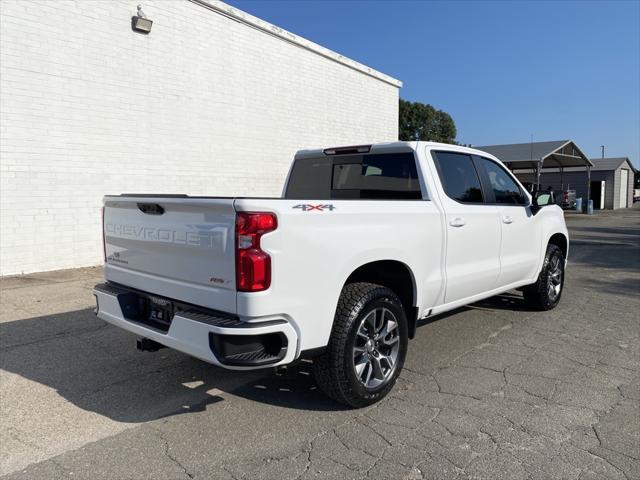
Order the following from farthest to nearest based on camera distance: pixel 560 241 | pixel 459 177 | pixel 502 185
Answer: pixel 560 241 → pixel 502 185 → pixel 459 177

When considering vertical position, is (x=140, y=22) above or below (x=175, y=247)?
above

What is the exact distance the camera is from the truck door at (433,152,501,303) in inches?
180

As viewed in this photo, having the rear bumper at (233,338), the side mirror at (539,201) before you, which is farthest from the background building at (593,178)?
the rear bumper at (233,338)

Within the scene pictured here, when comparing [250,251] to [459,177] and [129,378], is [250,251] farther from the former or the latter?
[459,177]

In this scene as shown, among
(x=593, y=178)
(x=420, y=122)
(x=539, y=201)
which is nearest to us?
(x=539, y=201)

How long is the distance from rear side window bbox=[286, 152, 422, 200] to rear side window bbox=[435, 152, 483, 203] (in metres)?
0.33

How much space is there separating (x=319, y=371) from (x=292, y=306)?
641 millimetres

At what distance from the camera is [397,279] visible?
418cm

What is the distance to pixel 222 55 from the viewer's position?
11.8m

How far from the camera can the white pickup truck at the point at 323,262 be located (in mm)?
3039

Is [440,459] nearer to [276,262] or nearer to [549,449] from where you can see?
[549,449]

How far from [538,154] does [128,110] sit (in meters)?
23.4

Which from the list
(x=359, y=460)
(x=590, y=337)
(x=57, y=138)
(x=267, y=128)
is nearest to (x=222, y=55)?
(x=267, y=128)

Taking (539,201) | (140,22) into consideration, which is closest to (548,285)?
(539,201)
